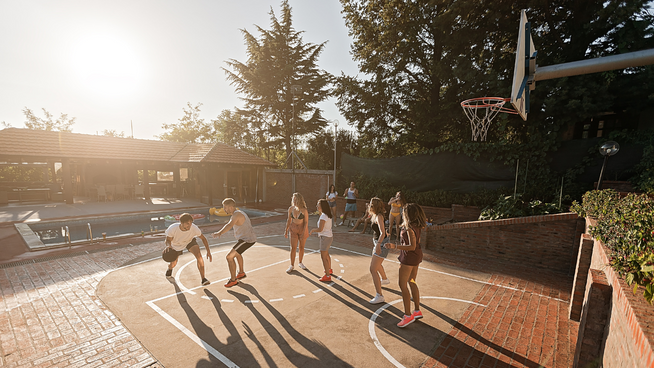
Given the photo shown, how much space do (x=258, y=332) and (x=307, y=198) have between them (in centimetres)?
1395

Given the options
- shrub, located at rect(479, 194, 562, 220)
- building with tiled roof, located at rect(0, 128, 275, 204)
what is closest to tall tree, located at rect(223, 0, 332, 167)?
building with tiled roof, located at rect(0, 128, 275, 204)

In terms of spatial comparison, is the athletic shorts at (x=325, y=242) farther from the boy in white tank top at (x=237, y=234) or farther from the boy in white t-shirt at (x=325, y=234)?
the boy in white tank top at (x=237, y=234)

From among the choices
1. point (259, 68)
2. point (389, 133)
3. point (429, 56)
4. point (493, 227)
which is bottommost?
point (493, 227)

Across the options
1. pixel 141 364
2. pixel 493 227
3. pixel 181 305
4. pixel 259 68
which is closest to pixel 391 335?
pixel 141 364

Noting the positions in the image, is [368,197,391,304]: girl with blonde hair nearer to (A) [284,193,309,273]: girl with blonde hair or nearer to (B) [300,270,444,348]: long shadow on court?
(B) [300,270,444,348]: long shadow on court

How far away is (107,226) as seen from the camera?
41.9 feet

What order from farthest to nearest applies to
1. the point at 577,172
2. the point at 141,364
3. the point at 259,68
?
1. the point at 259,68
2. the point at 577,172
3. the point at 141,364

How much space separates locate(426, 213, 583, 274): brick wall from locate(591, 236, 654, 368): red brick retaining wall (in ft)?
15.1

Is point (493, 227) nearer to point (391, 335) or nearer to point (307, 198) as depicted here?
point (391, 335)

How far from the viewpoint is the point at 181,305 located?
16.1ft

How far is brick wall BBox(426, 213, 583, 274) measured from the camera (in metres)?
6.94

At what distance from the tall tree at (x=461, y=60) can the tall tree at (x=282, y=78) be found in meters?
7.03

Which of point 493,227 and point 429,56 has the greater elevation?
point 429,56

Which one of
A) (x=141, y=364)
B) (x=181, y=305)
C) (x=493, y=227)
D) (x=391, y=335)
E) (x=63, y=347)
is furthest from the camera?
(x=493, y=227)
